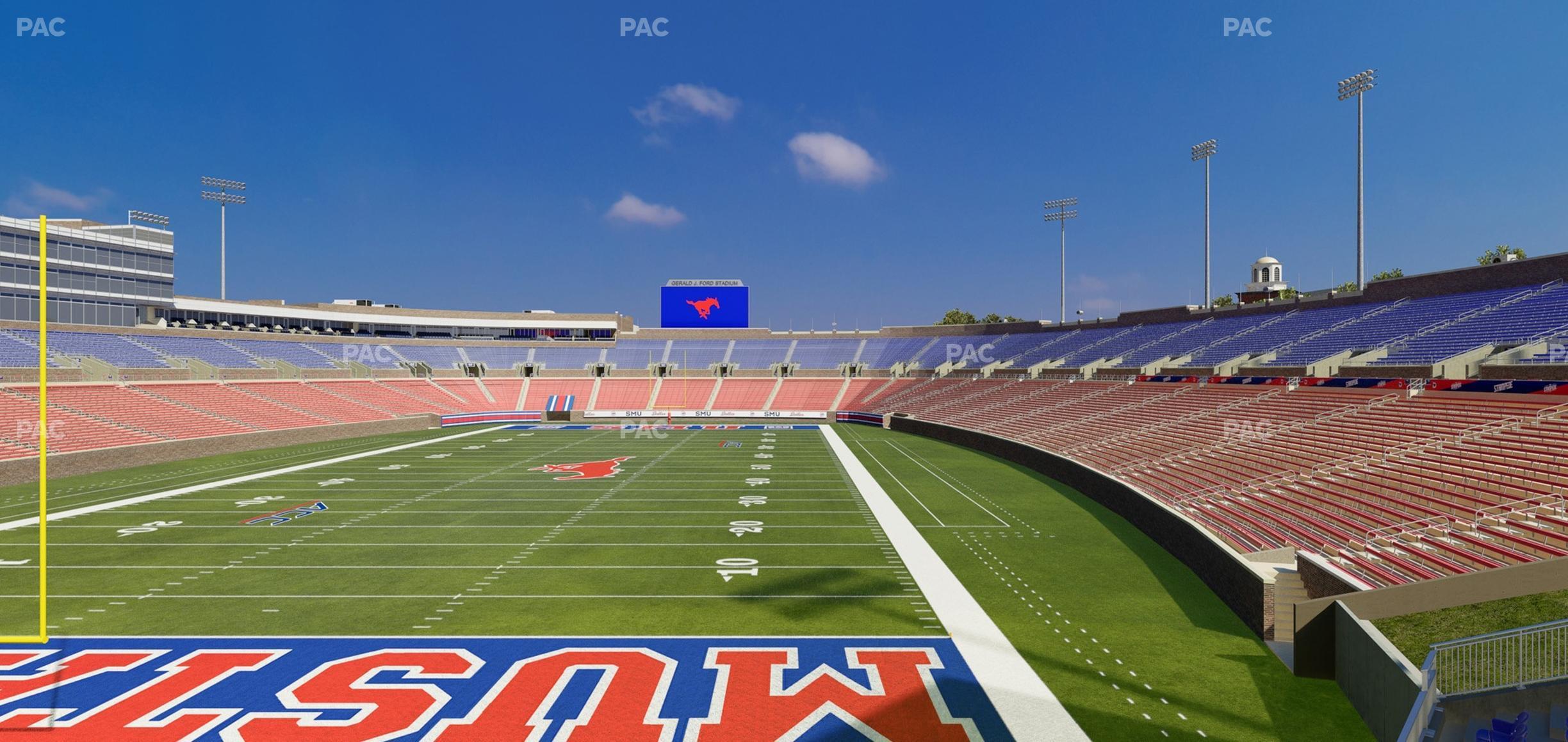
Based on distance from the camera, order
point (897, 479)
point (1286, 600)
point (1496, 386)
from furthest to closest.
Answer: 1. point (897, 479)
2. point (1496, 386)
3. point (1286, 600)

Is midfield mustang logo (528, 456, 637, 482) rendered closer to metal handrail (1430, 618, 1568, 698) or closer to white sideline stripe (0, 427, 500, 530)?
white sideline stripe (0, 427, 500, 530)

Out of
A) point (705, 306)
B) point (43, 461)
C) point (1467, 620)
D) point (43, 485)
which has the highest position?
point (705, 306)

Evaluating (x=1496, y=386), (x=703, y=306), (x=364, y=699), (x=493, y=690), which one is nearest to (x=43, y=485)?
(x=364, y=699)

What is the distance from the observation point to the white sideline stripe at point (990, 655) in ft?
23.9

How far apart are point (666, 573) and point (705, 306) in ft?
159

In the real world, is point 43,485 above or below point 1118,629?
above

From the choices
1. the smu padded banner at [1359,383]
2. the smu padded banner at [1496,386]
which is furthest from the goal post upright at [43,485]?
the smu padded banner at [1359,383]

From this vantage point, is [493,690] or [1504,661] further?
[493,690]

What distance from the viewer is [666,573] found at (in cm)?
1250

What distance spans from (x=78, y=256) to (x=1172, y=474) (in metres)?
57.1

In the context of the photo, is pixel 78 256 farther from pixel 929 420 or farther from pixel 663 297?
pixel 929 420

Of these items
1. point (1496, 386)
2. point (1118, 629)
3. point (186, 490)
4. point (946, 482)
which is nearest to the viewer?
point (1118, 629)

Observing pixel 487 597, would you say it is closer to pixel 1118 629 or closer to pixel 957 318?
pixel 1118 629

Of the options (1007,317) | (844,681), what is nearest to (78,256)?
(844,681)
